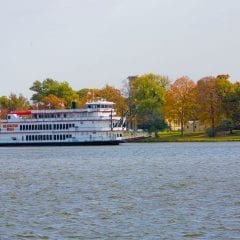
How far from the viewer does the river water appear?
31328 millimetres

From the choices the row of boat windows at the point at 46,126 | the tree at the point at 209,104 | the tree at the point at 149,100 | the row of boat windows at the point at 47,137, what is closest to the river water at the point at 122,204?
the row of boat windows at the point at 46,126

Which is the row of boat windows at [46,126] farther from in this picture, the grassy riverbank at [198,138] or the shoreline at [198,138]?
the grassy riverbank at [198,138]

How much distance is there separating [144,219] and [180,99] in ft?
376

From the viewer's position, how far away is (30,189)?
49750 millimetres

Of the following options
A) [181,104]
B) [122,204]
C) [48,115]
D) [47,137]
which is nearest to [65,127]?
[47,137]

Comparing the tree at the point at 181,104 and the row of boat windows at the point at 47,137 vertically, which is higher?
the tree at the point at 181,104

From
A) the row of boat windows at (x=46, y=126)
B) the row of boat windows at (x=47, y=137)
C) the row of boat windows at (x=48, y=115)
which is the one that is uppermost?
the row of boat windows at (x=48, y=115)

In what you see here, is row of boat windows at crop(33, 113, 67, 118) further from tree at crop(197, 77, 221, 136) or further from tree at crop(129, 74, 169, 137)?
tree at crop(197, 77, 221, 136)

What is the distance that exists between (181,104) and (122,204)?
10863cm

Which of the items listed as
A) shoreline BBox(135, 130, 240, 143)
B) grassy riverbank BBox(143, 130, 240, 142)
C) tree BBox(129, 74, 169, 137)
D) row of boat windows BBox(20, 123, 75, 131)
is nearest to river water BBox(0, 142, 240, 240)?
shoreline BBox(135, 130, 240, 143)

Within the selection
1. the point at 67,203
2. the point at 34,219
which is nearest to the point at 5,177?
the point at 67,203

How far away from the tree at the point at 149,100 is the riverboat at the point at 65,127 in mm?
10712

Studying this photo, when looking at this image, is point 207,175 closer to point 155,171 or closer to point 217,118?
point 155,171

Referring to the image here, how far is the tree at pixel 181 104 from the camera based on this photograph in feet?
483
